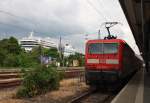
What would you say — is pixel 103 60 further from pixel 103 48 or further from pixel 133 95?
pixel 133 95

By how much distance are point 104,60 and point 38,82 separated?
4.41 meters

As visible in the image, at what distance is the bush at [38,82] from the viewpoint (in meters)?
15.9

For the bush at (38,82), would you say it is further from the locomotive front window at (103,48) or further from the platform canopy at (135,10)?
the platform canopy at (135,10)

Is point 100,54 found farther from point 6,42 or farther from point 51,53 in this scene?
point 51,53

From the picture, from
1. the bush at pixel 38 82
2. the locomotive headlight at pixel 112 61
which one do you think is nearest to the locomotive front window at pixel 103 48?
the locomotive headlight at pixel 112 61

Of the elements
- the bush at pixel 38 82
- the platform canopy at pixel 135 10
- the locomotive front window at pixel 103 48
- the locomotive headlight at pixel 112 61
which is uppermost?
the platform canopy at pixel 135 10

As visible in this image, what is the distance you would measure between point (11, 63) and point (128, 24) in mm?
38156

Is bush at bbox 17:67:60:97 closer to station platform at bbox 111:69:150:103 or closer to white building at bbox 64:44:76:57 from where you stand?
station platform at bbox 111:69:150:103

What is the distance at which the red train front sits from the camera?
1880cm

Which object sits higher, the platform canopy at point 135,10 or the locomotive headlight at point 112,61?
the platform canopy at point 135,10

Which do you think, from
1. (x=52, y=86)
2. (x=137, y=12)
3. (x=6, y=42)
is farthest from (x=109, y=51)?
(x=6, y=42)

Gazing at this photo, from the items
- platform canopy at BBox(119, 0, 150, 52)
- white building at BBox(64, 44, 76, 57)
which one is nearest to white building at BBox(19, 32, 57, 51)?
white building at BBox(64, 44, 76, 57)

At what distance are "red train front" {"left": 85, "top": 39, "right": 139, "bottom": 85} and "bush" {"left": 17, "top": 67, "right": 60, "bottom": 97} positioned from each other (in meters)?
2.18

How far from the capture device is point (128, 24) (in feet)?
109
